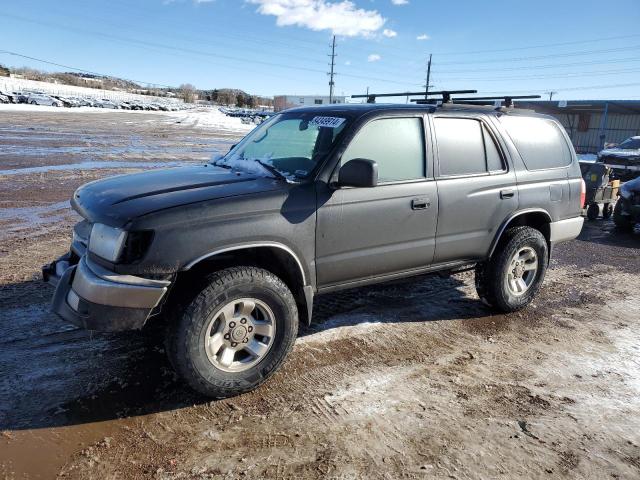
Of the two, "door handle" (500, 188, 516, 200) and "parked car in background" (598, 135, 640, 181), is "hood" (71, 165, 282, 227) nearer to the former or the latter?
"door handle" (500, 188, 516, 200)

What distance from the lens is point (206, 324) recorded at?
313 cm

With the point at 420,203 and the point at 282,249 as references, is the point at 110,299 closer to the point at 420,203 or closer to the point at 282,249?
the point at 282,249

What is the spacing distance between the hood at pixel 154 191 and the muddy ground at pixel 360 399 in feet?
3.94

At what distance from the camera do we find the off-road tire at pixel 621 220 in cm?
934

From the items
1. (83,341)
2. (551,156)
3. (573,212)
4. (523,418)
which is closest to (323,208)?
(523,418)

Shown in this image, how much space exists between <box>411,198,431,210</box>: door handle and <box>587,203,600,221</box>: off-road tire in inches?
315

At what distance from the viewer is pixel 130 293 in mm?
2893

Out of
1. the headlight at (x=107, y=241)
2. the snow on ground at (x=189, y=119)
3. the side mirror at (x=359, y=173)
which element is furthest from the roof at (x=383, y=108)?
the snow on ground at (x=189, y=119)

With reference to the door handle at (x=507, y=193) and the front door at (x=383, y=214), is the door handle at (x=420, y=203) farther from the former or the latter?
the door handle at (x=507, y=193)

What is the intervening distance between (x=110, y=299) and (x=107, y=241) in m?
0.37

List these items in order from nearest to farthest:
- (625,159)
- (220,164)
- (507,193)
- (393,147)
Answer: (393,147) → (220,164) → (507,193) → (625,159)

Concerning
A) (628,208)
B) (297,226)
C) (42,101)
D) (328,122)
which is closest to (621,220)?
(628,208)

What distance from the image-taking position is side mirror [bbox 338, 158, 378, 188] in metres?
3.43

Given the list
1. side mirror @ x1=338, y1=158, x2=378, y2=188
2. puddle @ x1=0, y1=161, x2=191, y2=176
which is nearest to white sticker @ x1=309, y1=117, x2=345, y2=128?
side mirror @ x1=338, y1=158, x2=378, y2=188
